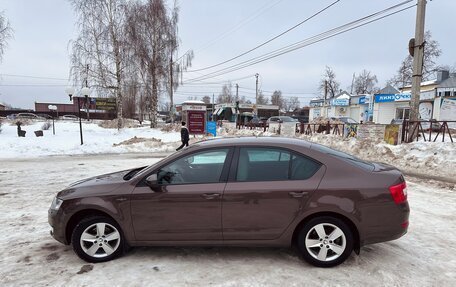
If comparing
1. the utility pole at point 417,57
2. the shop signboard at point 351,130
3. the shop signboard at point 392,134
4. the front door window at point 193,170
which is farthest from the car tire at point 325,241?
the shop signboard at point 351,130

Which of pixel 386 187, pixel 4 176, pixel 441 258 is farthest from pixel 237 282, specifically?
pixel 4 176

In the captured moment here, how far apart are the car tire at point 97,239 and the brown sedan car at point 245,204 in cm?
1

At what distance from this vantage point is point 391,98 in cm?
3266

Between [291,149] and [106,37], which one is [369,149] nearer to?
[291,149]

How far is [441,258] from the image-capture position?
12.4ft

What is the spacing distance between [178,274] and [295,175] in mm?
1729

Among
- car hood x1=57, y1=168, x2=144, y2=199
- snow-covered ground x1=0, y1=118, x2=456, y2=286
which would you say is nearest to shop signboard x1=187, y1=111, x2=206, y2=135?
snow-covered ground x1=0, y1=118, x2=456, y2=286

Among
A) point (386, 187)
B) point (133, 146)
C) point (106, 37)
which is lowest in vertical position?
point (133, 146)

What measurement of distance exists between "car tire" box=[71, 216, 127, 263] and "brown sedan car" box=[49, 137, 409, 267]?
0.5 inches

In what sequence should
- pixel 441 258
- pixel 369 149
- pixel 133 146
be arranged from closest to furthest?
pixel 441 258
pixel 369 149
pixel 133 146

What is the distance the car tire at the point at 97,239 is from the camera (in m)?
3.62

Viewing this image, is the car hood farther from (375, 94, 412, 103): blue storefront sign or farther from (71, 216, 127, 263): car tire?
(375, 94, 412, 103): blue storefront sign

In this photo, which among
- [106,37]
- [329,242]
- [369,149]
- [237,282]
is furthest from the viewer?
[106,37]

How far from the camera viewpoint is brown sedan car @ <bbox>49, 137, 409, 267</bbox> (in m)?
3.38
